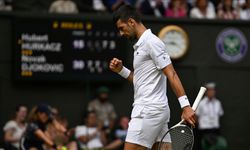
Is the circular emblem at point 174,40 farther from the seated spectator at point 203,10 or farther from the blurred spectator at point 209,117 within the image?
the blurred spectator at point 209,117

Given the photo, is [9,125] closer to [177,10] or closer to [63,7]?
[63,7]

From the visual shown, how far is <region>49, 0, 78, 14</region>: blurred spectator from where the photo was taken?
51.9ft

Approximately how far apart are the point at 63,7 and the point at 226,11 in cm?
377

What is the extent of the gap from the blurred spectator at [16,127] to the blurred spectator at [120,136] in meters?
1.74

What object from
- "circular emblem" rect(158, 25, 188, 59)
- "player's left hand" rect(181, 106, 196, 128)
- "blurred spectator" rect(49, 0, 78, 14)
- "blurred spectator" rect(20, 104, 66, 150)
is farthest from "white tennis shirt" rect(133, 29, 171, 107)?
"circular emblem" rect(158, 25, 188, 59)

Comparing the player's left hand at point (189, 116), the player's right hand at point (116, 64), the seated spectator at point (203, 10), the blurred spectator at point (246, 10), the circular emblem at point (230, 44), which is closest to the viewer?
the player's left hand at point (189, 116)

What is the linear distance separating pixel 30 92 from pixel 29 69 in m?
0.57

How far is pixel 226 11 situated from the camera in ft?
56.3

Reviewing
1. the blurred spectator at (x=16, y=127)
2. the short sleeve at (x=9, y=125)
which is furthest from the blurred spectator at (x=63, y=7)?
the short sleeve at (x=9, y=125)

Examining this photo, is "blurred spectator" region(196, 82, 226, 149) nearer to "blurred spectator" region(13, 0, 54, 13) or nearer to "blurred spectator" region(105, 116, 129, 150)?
"blurred spectator" region(105, 116, 129, 150)

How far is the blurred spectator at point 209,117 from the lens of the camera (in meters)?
16.1

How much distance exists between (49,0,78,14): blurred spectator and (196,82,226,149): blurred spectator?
3.30 metres

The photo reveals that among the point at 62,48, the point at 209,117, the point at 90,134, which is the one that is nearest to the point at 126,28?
the point at 90,134

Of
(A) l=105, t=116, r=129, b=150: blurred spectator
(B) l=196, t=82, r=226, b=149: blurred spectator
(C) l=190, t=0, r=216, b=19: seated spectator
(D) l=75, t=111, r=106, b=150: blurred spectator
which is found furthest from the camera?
(C) l=190, t=0, r=216, b=19: seated spectator
